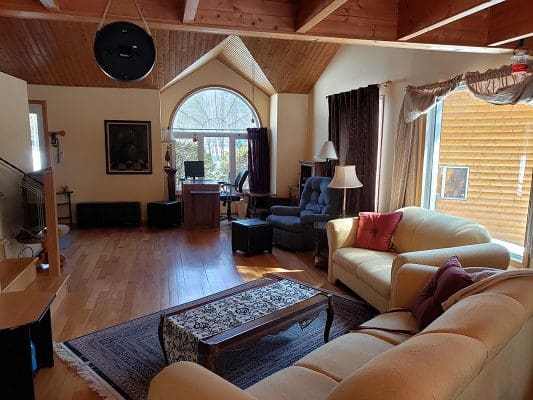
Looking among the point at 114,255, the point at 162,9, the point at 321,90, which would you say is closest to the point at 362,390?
the point at 162,9

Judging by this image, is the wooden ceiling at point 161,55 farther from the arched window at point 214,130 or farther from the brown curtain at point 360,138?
the brown curtain at point 360,138

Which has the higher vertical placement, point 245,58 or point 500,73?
point 245,58

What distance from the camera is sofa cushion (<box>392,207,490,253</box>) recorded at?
10.4ft

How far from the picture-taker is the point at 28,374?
2.04 meters

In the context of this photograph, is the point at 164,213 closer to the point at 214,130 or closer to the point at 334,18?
the point at 214,130

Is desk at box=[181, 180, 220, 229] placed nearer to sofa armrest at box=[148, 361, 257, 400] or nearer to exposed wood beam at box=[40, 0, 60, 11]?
exposed wood beam at box=[40, 0, 60, 11]

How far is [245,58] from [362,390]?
643 cm

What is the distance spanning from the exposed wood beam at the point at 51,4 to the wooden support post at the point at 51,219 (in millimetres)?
1607

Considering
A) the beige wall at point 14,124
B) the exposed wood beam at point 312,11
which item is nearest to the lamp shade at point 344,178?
the exposed wood beam at point 312,11

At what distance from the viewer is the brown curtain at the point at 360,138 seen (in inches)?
193

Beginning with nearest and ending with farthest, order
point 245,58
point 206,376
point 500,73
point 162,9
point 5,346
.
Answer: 1. point 206,376
2. point 5,346
3. point 162,9
4. point 500,73
5. point 245,58

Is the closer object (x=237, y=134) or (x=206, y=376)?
(x=206, y=376)

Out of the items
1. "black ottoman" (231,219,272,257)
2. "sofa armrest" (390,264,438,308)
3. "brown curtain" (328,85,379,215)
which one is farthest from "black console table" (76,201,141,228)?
"sofa armrest" (390,264,438,308)

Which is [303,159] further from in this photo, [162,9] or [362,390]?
[362,390]
